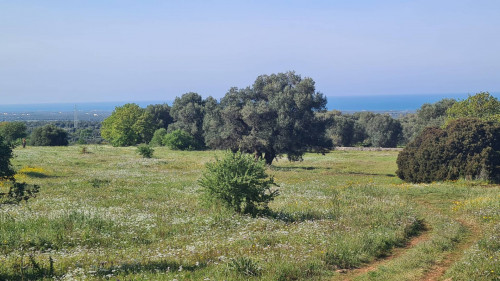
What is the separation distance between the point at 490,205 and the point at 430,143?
607 inches

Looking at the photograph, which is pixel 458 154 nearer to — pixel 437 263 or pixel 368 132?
pixel 437 263

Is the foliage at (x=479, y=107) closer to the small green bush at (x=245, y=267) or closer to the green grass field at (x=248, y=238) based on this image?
the green grass field at (x=248, y=238)

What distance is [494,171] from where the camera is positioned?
31.5 m

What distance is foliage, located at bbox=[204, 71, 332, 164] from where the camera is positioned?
4475 centimetres

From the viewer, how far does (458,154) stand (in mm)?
32750

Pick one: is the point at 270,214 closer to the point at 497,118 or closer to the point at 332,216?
the point at 332,216

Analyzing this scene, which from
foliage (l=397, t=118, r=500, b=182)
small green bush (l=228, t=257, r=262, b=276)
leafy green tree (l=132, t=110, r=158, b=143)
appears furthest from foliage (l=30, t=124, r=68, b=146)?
small green bush (l=228, t=257, r=262, b=276)

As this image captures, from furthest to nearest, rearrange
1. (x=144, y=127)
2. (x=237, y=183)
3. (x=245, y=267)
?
(x=144, y=127) < (x=237, y=183) < (x=245, y=267)

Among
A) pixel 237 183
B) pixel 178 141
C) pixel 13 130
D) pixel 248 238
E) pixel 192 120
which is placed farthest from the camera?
pixel 192 120

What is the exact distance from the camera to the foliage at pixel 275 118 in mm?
44750

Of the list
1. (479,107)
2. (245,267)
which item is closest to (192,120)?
(479,107)

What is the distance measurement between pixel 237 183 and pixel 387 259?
22.8 feet

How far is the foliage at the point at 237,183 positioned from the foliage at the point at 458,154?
2130 centimetres

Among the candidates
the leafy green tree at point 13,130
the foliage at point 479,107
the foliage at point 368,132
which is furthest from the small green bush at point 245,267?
the foliage at point 368,132
